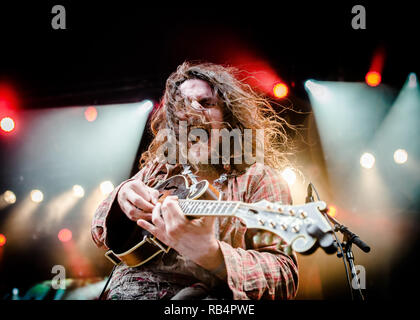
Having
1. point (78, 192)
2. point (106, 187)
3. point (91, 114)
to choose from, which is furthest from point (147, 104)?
point (78, 192)

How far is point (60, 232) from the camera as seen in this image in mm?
6383

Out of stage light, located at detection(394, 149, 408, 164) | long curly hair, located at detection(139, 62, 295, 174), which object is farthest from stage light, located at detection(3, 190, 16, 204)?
stage light, located at detection(394, 149, 408, 164)

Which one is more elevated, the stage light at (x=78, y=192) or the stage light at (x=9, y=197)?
the stage light at (x=78, y=192)

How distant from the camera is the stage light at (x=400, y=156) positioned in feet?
16.4

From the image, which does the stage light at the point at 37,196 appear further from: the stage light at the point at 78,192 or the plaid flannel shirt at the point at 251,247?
the plaid flannel shirt at the point at 251,247

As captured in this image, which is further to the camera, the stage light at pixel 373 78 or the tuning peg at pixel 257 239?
the stage light at pixel 373 78

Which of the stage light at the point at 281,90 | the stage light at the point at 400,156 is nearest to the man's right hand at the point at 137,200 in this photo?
the stage light at the point at 281,90

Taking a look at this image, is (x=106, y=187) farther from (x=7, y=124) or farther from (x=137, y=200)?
(x=137, y=200)

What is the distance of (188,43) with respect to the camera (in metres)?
4.36

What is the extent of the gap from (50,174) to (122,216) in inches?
204

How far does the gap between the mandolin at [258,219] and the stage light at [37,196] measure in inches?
221

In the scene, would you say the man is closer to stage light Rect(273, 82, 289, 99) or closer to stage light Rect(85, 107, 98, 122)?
stage light Rect(273, 82, 289, 99)
